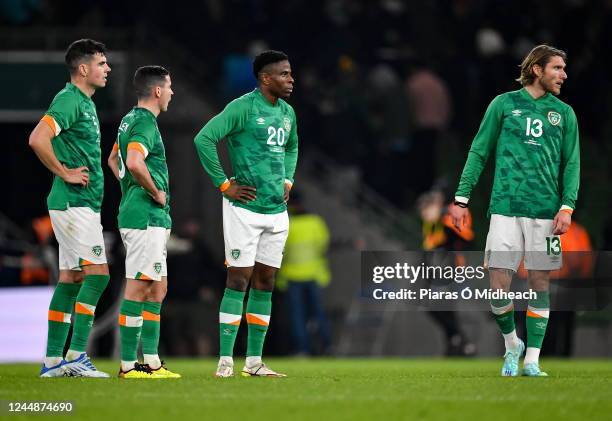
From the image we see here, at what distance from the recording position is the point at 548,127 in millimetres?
11617

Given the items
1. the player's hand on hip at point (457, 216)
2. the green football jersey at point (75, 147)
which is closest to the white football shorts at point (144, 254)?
the green football jersey at point (75, 147)

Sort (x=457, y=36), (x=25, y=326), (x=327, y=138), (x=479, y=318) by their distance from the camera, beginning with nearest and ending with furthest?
(x=25, y=326)
(x=479, y=318)
(x=327, y=138)
(x=457, y=36)

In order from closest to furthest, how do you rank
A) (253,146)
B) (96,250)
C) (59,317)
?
(253,146) < (96,250) < (59,317)

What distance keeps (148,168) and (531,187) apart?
2928mm

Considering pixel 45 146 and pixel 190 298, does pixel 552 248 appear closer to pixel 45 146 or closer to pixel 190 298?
pixel 45 146

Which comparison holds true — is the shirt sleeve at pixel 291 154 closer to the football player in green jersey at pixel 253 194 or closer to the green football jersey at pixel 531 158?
the football player in green jersey at pixel 253 194

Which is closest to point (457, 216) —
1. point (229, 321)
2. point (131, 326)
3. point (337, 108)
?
point (229, 321)

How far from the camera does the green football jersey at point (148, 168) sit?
11.4 meters

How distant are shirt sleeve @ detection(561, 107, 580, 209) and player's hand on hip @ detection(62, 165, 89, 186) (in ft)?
12.0

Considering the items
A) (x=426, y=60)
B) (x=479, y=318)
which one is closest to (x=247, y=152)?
(x=479, y=318)

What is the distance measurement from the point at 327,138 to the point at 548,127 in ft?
35.7

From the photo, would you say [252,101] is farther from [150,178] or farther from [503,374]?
[503,374]

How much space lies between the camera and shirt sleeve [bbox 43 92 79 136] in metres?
11.6

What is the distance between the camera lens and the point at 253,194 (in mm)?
11570
